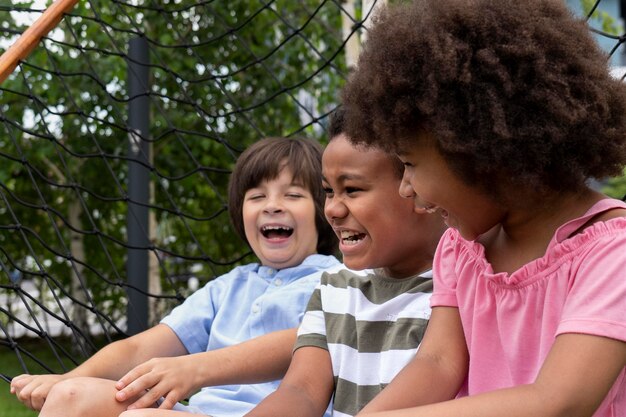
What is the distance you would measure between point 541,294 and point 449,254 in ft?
0.62

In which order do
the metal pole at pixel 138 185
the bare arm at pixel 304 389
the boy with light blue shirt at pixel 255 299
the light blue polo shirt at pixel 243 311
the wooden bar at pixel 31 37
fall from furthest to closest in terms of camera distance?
the metal pole at pixel 138 185
the wooden bar at pixel 31 37
the light blue polo shirt at pixel 243 311
the boy with light blue shirt at pixel 255 299
the bare arm at pixel 304 389

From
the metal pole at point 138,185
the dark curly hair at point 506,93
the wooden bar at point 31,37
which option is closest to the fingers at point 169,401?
the dark curly hair at point 506,93

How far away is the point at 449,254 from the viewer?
3.96 ft

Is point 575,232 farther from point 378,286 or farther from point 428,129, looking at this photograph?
point 378,286

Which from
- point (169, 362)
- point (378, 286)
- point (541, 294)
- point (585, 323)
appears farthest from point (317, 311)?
point (585, 323)

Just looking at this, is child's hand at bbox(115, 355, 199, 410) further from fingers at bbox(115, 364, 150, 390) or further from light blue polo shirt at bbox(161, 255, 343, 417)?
light blue polo shirt at bbox(161, 255, 343, 417)

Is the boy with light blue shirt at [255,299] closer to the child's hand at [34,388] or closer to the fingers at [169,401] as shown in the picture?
the child's hand at [34,388]

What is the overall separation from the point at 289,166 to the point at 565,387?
959 millimetres

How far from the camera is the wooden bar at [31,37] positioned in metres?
2.12

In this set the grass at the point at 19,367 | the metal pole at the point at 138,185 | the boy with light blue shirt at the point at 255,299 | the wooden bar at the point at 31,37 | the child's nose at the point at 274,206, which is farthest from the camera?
the grass at the point at 19,367

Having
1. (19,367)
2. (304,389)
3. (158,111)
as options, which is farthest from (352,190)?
(19,367)

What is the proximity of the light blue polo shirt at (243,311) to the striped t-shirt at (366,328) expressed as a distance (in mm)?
244

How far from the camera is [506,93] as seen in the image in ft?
3.12

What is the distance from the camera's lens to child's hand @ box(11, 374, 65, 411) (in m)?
1.48
